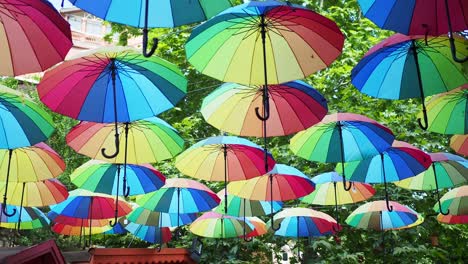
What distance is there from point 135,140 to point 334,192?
300cm

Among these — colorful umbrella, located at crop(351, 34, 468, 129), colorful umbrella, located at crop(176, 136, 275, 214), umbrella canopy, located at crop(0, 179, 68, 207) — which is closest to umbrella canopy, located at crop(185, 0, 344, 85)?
colorful umbrella, located at crop(351, 34, 468, 129)

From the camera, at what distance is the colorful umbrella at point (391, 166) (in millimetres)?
4867

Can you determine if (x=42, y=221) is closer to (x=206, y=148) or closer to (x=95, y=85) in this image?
(x=206, y=148)

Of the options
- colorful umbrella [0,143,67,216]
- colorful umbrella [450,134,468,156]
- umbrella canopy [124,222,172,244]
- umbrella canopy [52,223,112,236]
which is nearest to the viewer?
colorful umbrella [450,134,468,156]

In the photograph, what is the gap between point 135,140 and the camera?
15.5 ft

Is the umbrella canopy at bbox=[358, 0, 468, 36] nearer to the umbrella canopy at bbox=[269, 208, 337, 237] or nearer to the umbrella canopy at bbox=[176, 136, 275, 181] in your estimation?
the umbrella canopy at bbox=[176, 136, 275, 181]

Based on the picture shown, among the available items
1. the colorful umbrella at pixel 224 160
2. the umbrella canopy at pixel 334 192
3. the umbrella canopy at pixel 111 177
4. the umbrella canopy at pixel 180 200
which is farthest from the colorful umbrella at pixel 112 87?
the umbrella canopy at pixel 334 192

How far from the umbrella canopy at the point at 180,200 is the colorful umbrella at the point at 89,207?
51cm

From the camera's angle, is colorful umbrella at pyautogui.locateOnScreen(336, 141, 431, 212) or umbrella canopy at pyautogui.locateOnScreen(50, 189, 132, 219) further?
umbrella canopy at pyautogui.locateOnScreen(50, 189, 132, 219)

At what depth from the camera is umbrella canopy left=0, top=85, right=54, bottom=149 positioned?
3.86m

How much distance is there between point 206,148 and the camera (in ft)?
17.1

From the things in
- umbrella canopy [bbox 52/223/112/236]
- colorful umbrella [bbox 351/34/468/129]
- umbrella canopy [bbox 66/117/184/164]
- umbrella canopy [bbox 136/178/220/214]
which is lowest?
umbrella canopy [bbox 52/223/112/236]

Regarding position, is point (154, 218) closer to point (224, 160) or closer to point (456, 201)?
point (224, 160)

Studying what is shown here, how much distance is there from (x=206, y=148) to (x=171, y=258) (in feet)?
4.99
